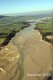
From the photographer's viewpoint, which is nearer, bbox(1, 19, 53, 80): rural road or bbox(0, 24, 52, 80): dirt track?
bbox(1, 19, 53, 80): rural road

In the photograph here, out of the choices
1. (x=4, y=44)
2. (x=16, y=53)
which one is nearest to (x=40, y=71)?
(x=16, y=53)

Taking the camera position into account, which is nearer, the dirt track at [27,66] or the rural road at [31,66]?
the rural road at [31,66]

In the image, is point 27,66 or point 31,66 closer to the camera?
point 31,66

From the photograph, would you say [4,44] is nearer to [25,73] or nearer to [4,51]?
[4,51]

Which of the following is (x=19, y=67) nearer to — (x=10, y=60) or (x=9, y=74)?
(x=9, y=74)

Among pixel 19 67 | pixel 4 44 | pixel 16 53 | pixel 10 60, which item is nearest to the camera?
pixel 19 67

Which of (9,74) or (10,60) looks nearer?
(9,74)

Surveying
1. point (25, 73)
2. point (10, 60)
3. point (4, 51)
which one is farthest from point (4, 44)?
point (25, 73)

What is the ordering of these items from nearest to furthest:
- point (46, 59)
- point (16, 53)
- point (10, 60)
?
point (46, 59), point (10, 60), point (16, 53)

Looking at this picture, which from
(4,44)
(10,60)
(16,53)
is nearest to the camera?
(10,60)
